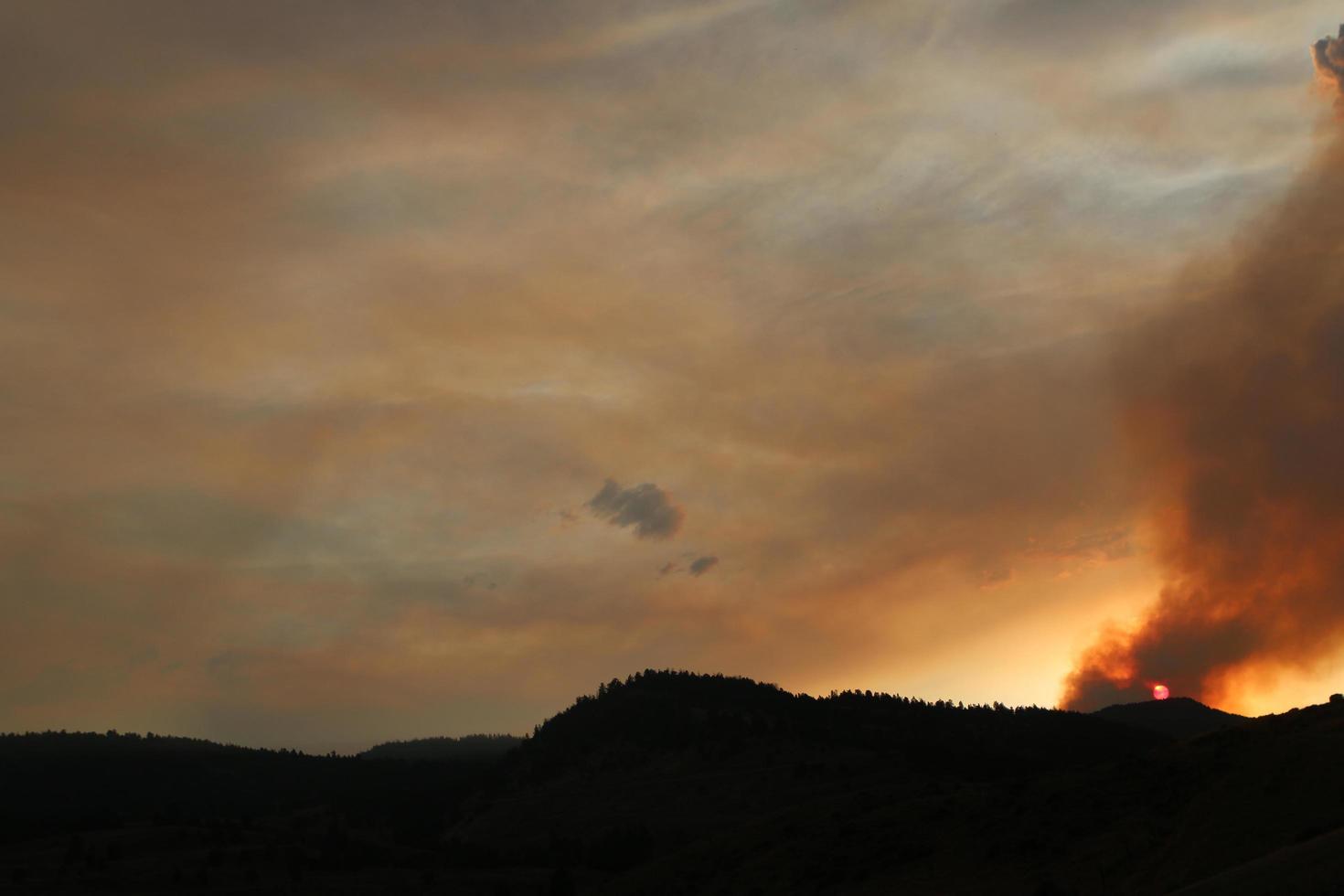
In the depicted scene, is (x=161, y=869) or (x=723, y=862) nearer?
(x=723, y=862)

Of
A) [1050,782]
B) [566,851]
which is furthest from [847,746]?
[1050,782]

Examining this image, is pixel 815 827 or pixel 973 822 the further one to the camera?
pixel 815 827

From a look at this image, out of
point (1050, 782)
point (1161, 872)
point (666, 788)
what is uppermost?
point (666, 788)

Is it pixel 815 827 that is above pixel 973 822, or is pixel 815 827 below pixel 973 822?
above

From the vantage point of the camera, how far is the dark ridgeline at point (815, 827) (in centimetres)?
6431

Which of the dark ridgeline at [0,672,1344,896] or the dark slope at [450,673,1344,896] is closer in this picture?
the dark slope at [450,673,1344,896]

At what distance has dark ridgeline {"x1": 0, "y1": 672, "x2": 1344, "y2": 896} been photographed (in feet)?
211

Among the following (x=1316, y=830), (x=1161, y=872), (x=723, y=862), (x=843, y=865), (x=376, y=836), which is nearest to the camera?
(x=1316, y=830)

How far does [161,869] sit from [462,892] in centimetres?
2913

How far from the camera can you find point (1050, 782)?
83.8 meters

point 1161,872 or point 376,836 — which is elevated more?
point 376,836

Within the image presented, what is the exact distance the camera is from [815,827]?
306ft

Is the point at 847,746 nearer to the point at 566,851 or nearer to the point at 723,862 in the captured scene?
the point at 566,851

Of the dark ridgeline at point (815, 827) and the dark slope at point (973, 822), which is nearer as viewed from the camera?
the dark slope at point (973, 822)
